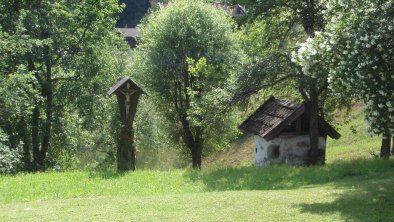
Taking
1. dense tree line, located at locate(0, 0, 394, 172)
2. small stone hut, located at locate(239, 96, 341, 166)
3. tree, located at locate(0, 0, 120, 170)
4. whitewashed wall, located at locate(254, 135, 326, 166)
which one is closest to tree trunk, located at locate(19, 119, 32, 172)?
tree, located at locate(0, 0, 120, 170)

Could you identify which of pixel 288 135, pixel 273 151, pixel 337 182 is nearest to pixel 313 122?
pixel 288 135

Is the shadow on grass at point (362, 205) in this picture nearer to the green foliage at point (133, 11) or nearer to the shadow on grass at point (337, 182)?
the shadow on grass at point (337, 182)

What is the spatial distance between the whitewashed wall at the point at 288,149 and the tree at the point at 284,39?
78 centimetres

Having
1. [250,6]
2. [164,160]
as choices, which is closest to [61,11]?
[250,6]

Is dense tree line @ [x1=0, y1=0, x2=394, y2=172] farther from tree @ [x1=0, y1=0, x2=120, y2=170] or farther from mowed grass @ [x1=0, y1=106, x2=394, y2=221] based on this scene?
mowed grass @ [x1=0, y1=106, x2=394, y2=221]

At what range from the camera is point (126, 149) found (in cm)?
1819

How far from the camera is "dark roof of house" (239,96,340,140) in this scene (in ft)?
70.2

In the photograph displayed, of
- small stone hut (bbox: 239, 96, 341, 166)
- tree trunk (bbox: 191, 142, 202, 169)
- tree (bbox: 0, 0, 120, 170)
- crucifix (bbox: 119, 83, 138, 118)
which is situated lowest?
tree trunk (bbox: 191, 142, 202, 169)

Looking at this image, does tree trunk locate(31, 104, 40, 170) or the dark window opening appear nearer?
the dark window opening

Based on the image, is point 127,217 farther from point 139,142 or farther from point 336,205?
point 139,142

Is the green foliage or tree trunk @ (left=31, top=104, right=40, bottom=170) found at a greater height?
the green foliage

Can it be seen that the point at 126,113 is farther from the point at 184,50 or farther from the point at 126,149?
the point at 184,50

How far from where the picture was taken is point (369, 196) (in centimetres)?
1230

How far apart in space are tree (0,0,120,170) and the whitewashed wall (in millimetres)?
9375
